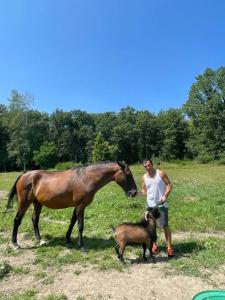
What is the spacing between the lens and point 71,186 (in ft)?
26.4

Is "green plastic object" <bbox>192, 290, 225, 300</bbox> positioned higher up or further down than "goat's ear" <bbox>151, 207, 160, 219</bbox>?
further down

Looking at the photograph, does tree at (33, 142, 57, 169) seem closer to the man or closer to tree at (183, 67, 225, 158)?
tree at (183, 67, 225, 158)

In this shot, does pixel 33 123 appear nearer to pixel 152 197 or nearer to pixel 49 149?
pixel 49 149

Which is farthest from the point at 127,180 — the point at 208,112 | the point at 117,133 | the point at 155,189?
the point at 117,133

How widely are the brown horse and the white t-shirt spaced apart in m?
0.63

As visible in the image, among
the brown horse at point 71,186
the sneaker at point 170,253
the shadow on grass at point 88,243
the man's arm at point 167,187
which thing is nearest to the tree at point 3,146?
the brown horse at point 71,186

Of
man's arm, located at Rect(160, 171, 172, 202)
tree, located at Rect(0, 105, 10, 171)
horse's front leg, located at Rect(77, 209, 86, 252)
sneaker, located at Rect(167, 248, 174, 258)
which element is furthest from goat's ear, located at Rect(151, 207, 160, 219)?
tree, located at Rect(0, 105, 10, 171)

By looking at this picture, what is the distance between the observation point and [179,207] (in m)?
11.7

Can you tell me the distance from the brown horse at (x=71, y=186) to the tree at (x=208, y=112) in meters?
51.1

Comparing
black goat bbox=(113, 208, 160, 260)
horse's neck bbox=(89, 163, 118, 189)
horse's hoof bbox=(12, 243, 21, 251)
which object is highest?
horse's neck bbox=(89, 163, 118, 189)

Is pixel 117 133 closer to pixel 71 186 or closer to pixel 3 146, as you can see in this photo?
pixel 3 146

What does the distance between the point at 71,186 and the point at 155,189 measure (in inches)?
86.8

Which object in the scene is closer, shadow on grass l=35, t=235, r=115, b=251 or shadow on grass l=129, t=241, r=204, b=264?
shadow on grass l=129, t=241, r=204, b=264

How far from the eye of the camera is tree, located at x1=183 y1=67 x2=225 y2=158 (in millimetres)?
56969
